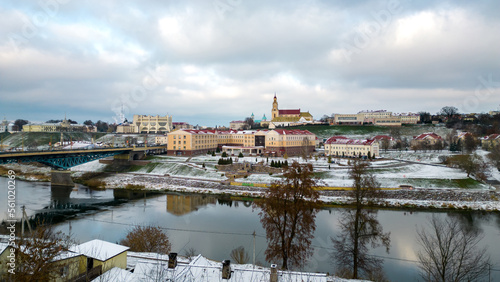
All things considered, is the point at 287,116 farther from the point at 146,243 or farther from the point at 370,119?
the point at 146,243

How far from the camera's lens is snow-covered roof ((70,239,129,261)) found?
10.9 m

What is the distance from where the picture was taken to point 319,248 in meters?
19.8

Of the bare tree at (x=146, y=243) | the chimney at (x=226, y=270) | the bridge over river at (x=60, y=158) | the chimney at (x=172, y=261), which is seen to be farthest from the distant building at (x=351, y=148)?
the chimney at (x=172, y=261)

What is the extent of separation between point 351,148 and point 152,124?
295 ft

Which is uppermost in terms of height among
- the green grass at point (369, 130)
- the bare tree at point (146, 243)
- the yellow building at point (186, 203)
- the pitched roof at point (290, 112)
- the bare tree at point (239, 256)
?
the pitched roof at point (290, 112)

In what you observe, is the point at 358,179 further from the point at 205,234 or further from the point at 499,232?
the point at 499,232

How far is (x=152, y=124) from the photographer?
125 metres

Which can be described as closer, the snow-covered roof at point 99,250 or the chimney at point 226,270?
the chimney at point 226,270

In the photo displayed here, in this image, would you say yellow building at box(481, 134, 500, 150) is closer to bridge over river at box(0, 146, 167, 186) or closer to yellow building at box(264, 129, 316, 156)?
yellow building at box(264, 129, 316, 156)

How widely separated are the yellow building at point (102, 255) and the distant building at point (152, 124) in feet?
378

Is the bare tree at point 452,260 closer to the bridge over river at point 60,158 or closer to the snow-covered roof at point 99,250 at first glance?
the snow-covered roof at point 99,250

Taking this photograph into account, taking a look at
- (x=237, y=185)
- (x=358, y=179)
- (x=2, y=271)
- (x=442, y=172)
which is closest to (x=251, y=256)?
(x=358, y=179)

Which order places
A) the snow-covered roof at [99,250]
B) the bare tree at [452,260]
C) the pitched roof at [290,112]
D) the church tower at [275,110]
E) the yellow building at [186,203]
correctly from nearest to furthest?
the snow-covered roof at [99,250] → the bare tree at [452,260] → the yellow building at [186,203] → the pitched roof at [290,112] → the church tower at [275,110]

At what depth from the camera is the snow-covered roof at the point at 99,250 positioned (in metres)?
10.9
